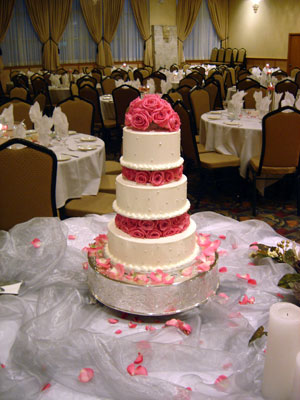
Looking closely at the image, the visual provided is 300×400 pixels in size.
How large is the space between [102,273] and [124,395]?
437 millimetres

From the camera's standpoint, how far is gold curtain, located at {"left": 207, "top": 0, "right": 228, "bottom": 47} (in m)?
16.9

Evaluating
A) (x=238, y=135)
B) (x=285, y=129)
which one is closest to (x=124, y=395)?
(x=285, y=129)

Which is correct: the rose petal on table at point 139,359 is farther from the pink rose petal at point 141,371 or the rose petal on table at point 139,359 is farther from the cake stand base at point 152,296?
the cake stand base at point 152,296

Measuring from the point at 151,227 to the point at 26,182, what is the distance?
1541 mm

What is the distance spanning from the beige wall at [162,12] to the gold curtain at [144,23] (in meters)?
0.26

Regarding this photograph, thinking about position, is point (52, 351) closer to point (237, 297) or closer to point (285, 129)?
point (237, 297)

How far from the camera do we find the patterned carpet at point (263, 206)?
425cm

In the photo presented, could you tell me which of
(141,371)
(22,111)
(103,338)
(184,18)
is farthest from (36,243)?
(184,18)

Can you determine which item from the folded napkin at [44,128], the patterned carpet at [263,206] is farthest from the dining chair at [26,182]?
the patterned carpet at [263,206]

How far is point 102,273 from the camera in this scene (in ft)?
Answer: 4.76

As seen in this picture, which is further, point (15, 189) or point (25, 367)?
point (15, 189)

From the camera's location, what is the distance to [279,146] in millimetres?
4238

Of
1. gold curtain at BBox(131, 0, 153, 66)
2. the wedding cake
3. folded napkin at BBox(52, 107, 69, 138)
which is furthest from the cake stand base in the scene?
gold curtain at BBox(131, 0, 153, 66)

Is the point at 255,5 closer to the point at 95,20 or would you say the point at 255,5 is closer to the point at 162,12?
the point at 162,12
